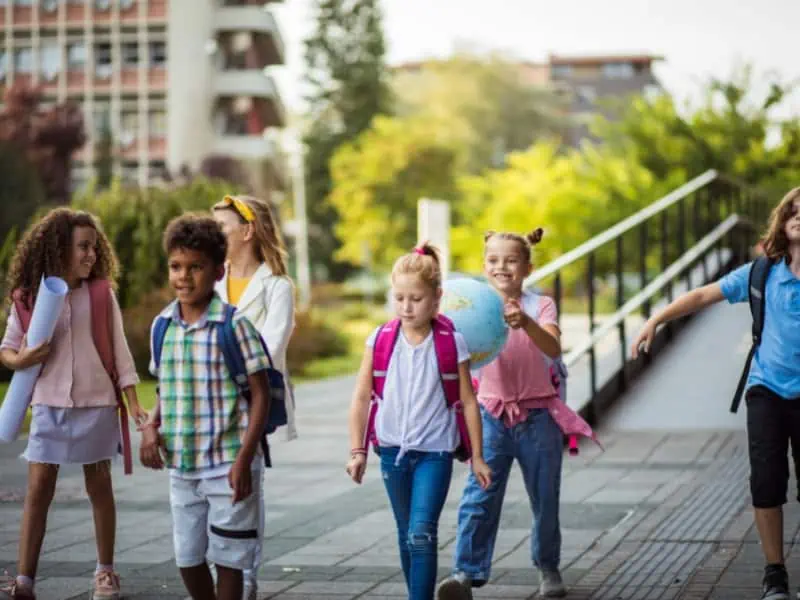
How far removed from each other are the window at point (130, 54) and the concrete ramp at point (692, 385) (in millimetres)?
66002

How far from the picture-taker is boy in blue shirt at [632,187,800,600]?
647 cm

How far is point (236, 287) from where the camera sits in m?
6.69

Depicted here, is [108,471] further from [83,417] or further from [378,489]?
[378,489]

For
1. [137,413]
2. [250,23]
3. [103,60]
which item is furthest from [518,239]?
[103,60]

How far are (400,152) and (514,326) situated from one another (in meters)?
67.2

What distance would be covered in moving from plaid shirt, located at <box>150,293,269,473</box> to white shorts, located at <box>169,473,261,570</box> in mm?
70

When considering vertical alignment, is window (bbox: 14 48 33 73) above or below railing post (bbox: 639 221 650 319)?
above

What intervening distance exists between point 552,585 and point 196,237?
2.32 metres

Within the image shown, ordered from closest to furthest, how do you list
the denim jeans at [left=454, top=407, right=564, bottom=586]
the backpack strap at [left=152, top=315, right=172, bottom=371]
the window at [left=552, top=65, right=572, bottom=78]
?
1. the backpack strap at [left=152, top=315, right=172, bottom=371]
2. the denim jeans at [left=454, top=407, right=564, bottom=586]
3. the window at [left=552, top=65, right=572, bottom=78]

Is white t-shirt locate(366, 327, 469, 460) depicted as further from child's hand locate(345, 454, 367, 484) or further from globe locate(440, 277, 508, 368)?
globe locate(440, 277, 508, 368)

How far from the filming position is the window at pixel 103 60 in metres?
78.7

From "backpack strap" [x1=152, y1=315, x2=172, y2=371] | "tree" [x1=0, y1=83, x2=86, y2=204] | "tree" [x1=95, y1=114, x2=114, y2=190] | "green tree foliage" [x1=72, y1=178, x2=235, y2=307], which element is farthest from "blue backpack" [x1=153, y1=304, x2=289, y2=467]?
"tree" [x1=95, y1=114, x2=114, y2=190]

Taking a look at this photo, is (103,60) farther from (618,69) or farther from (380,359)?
(618,69)

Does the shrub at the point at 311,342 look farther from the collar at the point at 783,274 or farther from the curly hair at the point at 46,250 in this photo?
the collar at the point at 783,274
